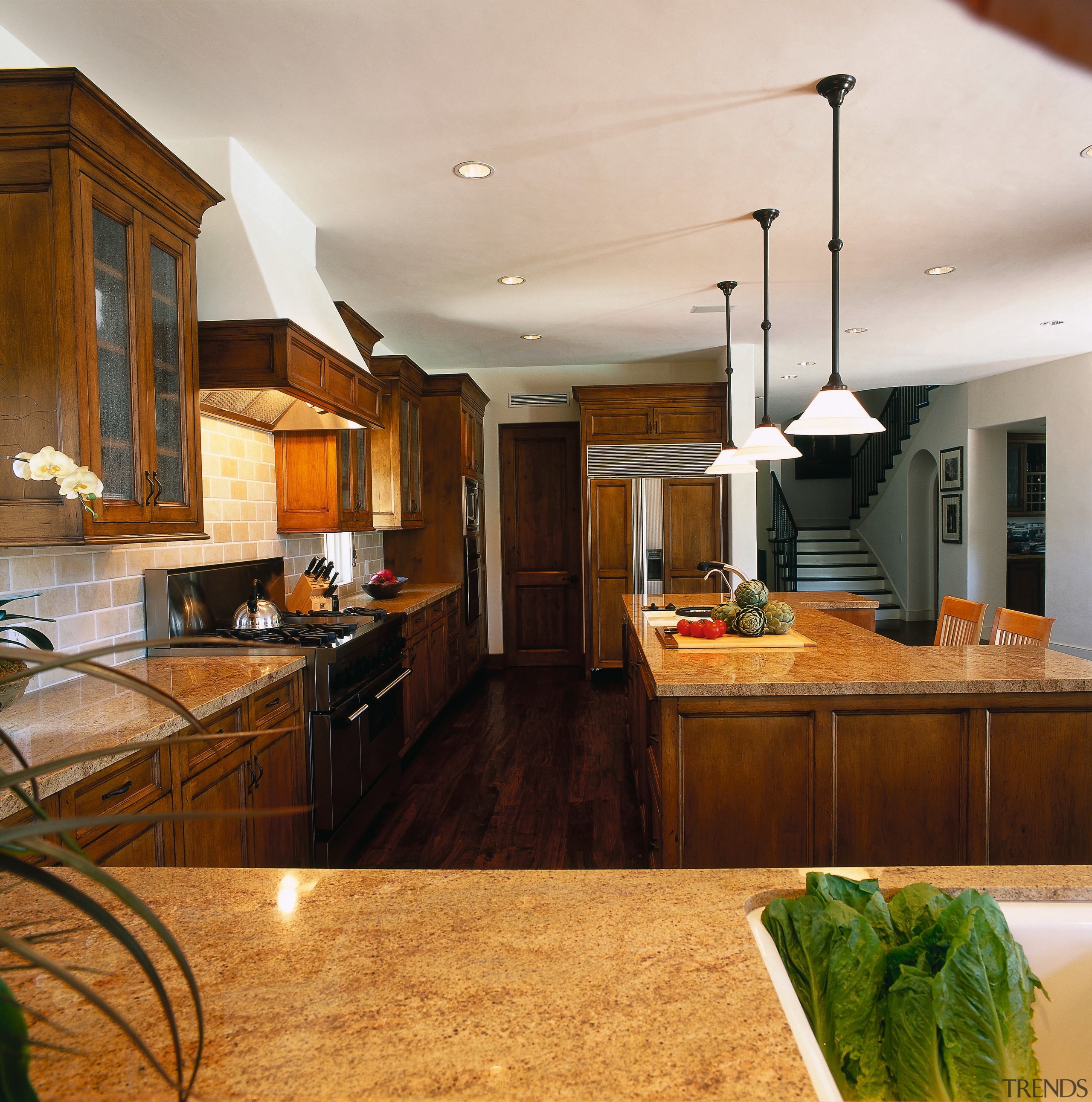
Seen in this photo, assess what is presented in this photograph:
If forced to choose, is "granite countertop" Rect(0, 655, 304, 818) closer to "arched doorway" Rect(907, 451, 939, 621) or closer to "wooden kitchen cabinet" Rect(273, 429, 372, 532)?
"wooden kitchen cabinet" Rect(273, 429, 372, 532)

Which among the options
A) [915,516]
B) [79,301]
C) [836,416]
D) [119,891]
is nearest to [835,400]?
[836,416]

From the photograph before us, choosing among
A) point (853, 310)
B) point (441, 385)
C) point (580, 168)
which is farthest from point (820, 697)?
point (441, 385)

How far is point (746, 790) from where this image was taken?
237 centimetres

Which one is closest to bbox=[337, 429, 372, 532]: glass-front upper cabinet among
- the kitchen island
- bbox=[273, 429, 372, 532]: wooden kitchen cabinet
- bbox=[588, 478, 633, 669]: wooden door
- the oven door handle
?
bbox=[273, 429, 372, 532]: wooden kitchen cabinet

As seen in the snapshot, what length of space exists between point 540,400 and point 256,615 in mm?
4527

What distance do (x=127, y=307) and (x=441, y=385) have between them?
4017 mm

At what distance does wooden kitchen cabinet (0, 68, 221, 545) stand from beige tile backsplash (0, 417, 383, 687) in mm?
282

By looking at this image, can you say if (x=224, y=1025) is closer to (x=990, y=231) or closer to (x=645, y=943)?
(x=645, y=943)

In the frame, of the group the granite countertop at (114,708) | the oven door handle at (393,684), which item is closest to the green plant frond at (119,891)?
the granite countertop at (114,708)

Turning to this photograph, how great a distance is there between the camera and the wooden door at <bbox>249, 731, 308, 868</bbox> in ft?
8.46

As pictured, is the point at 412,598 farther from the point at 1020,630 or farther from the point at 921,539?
the point at 921,539

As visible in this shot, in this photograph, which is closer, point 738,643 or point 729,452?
point 738,643

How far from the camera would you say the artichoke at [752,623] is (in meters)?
3.10

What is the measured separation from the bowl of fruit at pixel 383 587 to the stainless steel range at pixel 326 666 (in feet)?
3.13
